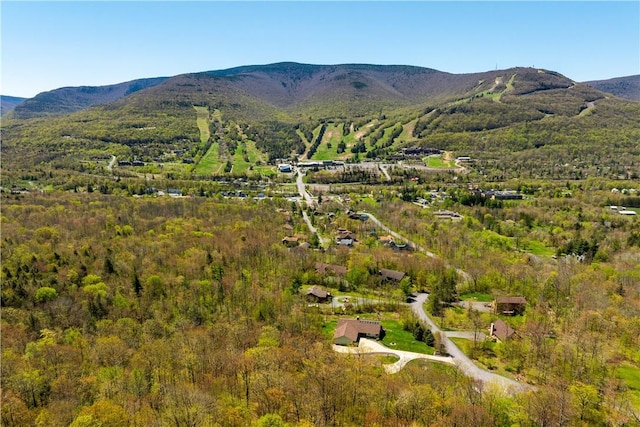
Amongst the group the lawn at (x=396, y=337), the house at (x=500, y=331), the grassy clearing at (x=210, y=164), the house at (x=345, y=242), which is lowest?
the lawn at (x=396, y=337)

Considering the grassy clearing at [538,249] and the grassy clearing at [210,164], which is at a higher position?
the grassy clearing at [210,164]

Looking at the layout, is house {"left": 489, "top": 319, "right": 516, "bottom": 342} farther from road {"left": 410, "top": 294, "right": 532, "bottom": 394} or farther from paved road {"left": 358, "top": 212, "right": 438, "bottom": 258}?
paved road {"left": 358, "top": 212, "right": 438, "bottom": 258}

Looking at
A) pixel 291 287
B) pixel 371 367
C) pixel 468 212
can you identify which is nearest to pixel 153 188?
pixel 291 287

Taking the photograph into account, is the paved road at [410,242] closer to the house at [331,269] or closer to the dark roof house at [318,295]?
the house at [331,269]

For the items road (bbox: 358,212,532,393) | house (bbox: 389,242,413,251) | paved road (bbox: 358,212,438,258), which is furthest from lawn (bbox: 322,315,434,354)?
paved road (bbox: 358,212,438,258)

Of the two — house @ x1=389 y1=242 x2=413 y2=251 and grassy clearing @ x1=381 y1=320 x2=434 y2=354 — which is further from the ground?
house @ x1=389 y1=242 x2=413 y2=251

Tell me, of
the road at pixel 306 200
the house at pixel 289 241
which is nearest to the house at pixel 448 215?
the road at pixel 306 200

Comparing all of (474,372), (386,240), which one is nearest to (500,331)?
(474,372)
